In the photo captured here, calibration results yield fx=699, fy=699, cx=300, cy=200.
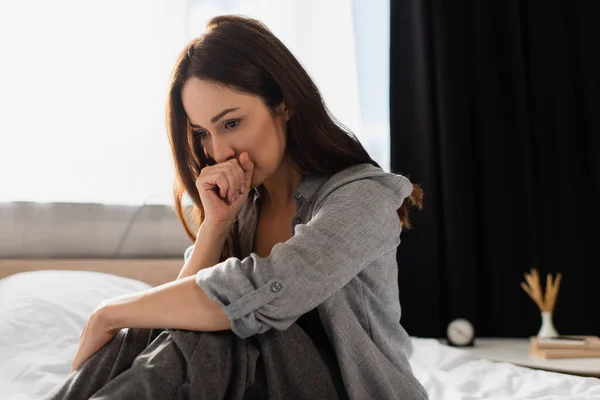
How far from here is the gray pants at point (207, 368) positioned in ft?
2.93

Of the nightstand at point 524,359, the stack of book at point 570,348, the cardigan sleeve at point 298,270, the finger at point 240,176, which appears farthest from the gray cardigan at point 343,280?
the stack of book at point 570,348

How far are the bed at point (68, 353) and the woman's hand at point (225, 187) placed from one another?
1.50ft

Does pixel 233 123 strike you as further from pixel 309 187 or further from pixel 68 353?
pixel 68 353

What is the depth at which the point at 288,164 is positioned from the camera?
4.76 ft

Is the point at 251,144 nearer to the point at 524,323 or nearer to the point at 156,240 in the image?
the point at 156,240

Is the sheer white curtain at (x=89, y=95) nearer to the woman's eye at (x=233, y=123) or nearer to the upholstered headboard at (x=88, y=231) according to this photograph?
the upholstered headboard at (x=88, y=231)

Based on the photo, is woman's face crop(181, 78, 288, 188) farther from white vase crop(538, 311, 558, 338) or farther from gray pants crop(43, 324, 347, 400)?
white vase crop(538, 311, 558, 338)

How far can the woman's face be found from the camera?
4.16 ft

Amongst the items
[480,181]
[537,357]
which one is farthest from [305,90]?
[480,181]

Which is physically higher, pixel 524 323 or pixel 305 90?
pixel 305 90

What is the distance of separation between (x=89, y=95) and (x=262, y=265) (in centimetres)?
154

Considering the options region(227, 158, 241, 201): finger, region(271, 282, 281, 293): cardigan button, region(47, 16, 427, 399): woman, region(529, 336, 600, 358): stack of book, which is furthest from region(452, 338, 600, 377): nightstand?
region(271, 282, 281, 293): cardigan button

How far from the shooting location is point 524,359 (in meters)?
2.14

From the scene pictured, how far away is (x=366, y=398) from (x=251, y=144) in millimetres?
511
